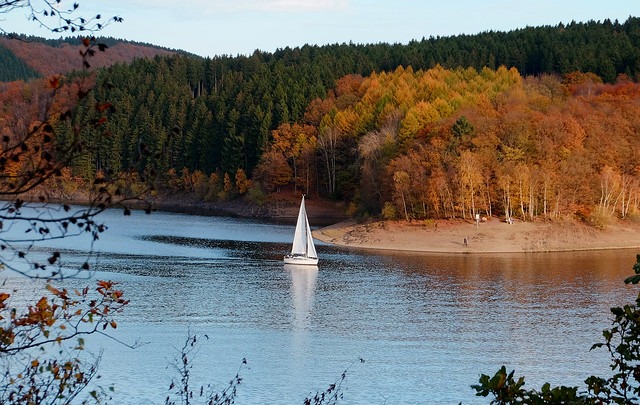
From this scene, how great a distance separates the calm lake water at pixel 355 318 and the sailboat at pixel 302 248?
112 centimetres

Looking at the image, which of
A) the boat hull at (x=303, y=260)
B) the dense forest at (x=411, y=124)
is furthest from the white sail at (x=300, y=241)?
the dense forest at (x=411, y=124)

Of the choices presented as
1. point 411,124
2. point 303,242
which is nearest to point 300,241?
point 303,242

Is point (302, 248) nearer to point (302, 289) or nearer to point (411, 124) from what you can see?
point (302, 289)

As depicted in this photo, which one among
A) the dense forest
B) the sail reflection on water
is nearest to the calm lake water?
the sail reflection on water

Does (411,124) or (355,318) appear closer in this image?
(355,318)

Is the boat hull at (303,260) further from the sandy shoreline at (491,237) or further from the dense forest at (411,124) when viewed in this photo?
the sandy shoreline at (491,237)

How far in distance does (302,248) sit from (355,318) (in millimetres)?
18057

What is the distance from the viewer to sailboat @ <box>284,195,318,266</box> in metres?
50.1

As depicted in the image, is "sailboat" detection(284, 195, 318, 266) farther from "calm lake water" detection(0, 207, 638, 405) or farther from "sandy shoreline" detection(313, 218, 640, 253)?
"sandy shoreline" detection(313, 218, 640, 253)

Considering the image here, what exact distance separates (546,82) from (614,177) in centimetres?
4374

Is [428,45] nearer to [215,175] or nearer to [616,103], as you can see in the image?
[215,175]

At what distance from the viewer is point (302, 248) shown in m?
51.6

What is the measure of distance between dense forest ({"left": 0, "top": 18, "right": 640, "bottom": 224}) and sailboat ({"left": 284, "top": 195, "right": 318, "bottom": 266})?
944 centimetres

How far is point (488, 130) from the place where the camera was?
70.0 meters
